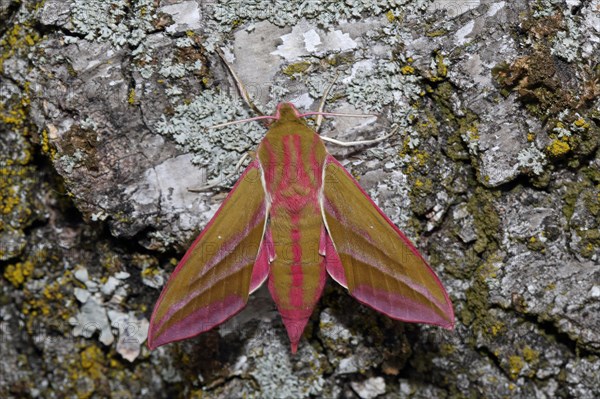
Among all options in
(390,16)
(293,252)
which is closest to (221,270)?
(293,252)

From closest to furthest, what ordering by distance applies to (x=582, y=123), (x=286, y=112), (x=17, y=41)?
1. (x=582, y=123)
2. (x=286, y=112)
3. (x=17, y=41)

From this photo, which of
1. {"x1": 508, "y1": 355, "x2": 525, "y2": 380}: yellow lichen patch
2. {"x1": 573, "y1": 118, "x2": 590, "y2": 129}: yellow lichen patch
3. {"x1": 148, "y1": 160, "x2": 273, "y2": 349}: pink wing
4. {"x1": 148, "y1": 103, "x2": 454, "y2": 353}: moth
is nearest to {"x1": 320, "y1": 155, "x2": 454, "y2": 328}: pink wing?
{"x1": 148, "y1": 103, "x2": 454, "y2": 353}: moth

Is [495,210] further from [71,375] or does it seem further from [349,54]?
[71,375]

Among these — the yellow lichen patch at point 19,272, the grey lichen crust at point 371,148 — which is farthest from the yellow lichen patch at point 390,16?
the yellow lichen patch at point 19,272

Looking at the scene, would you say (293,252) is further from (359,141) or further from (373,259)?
(359,141)

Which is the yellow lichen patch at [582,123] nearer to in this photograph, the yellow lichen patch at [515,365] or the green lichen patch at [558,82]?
the green lichen patch at [558,82]

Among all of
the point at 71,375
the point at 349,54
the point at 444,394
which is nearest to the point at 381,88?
the point at 349,54
